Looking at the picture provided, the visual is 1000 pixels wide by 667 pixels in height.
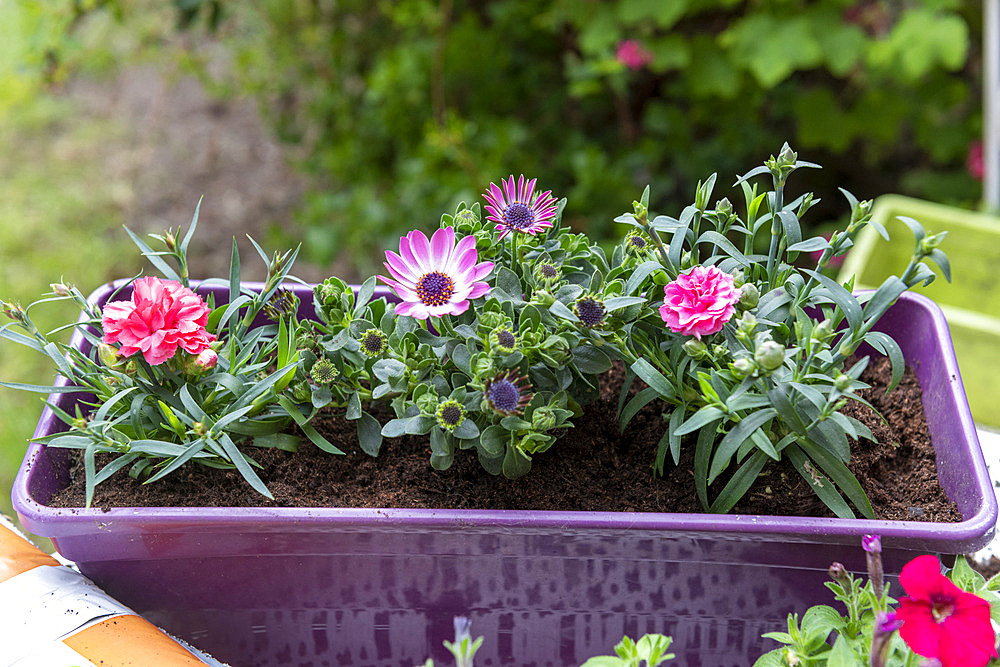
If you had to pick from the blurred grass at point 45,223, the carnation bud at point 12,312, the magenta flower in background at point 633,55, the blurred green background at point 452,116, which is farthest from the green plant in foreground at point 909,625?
the blurred grass at point 45,223

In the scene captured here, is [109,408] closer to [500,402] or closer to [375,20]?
[500,402]

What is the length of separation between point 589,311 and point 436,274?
4.3 inches

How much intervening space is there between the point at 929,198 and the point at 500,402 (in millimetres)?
1681

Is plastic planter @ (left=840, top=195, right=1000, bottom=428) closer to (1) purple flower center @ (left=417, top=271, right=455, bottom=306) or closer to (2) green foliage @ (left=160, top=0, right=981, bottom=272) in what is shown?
(2) green foliage @ (left=160, top=0, right=981, bottom=272)

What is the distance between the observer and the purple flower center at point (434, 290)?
0.61m

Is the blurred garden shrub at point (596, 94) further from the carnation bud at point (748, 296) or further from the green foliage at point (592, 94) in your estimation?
the carnation bud at point (748, 296)

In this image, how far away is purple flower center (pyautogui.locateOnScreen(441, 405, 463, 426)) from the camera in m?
0.60

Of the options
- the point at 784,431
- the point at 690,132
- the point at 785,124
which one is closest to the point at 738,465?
the point at 784,431

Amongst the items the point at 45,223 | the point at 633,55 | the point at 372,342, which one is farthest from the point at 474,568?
the point at 45,223

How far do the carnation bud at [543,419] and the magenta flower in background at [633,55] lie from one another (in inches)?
49.1

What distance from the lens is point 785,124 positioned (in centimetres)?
214

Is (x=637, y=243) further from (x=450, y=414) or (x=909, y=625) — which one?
(x=909, y=625)

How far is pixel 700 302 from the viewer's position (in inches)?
23.1

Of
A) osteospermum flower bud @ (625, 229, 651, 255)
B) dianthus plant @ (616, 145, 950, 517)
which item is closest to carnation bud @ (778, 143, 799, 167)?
dianthus plant @ (616, 145, 950, 517)
